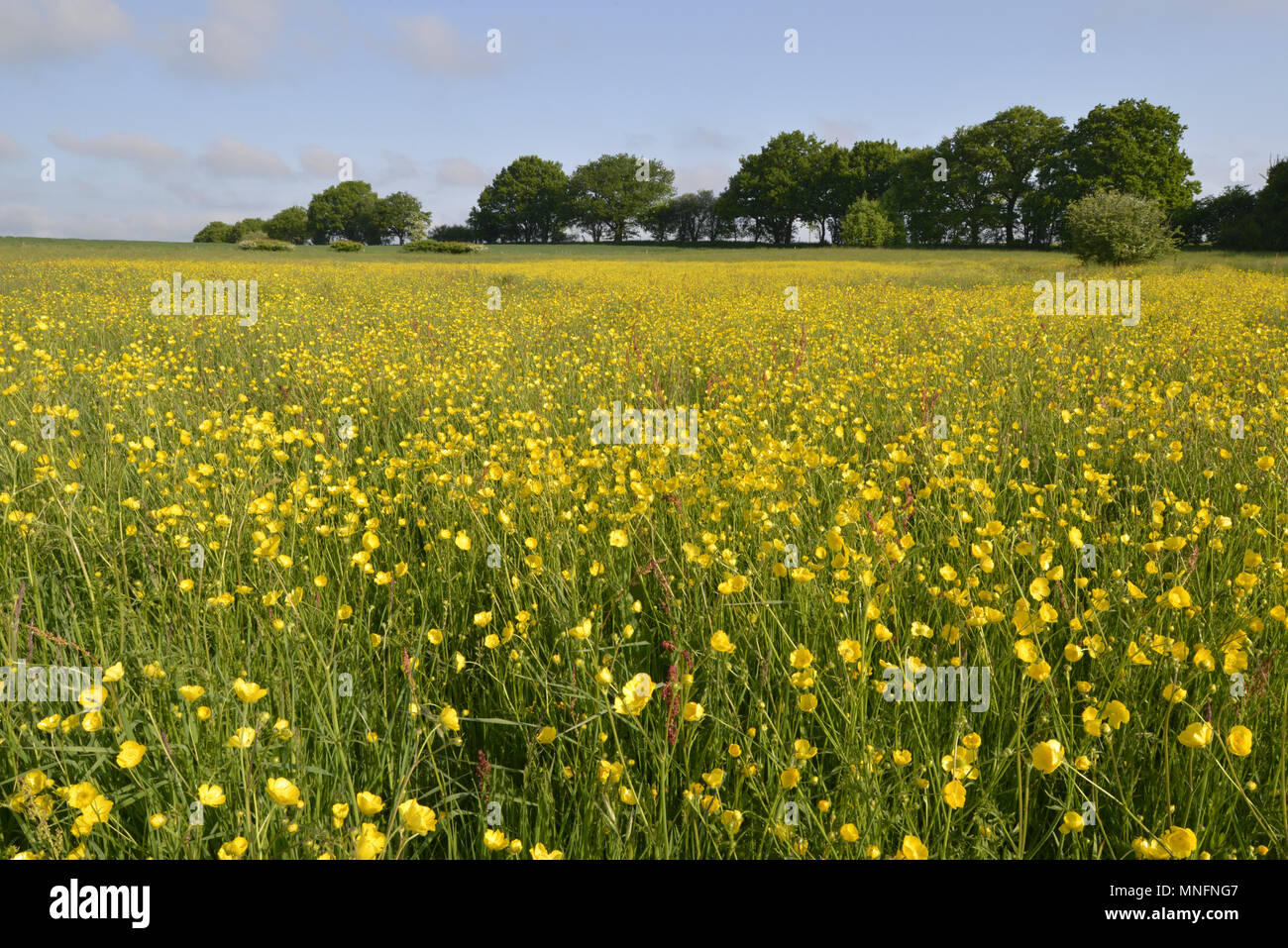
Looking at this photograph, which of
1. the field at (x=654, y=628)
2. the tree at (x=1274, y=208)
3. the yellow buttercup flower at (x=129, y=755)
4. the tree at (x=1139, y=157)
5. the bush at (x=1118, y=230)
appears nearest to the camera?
the yellow buttercup flower at (x=129, y=755)

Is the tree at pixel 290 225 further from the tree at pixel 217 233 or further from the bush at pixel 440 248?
the bush at pixel 440 248

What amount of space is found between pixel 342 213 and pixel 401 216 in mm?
12851

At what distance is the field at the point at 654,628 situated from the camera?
149cm

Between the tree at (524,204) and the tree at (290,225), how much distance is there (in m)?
23.6

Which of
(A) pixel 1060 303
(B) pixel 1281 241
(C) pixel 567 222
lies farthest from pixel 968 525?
(C) pixel 567 222

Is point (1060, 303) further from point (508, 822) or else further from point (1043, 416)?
point (508, 822)

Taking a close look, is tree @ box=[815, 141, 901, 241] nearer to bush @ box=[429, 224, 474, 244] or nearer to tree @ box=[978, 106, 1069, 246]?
tree @ box=[978, 106, 1069, 246]

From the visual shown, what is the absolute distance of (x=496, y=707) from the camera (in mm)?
2010

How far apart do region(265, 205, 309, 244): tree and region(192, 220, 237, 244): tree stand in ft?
20.5

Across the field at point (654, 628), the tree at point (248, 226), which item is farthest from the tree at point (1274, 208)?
the tree at point (248, 226)

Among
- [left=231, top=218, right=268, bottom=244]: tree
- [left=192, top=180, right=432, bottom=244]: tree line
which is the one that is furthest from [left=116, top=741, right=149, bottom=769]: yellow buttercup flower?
[left=231, top=218, right=268, bottom=244]: tree

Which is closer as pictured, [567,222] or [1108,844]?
[1108,844]

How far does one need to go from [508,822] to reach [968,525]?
2198 mm

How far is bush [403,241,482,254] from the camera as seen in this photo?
4441 cm
